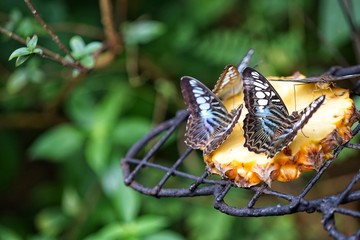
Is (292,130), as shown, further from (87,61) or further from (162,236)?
(162,236)

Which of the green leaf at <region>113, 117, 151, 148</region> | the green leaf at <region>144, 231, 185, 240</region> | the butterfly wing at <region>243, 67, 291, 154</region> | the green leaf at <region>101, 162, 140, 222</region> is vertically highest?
the green leaf at <region>113, 117, 151, 148</region>

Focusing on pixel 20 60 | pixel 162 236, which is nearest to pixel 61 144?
pixel 162 236

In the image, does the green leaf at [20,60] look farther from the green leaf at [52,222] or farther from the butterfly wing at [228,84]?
the green leaf at [52,222]

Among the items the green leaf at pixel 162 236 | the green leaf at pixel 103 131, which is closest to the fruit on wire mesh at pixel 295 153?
the green leaf at pixel 162 236

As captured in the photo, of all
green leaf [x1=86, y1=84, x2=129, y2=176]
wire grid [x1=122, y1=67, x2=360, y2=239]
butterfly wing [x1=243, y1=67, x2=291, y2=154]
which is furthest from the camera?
green leaf [x1=86, y1=84, x2=129, y2=176]

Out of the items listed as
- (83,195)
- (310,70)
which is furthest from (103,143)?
(310,70)

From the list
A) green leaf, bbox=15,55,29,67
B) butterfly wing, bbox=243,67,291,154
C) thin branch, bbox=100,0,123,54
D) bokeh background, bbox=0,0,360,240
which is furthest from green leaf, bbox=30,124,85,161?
butterfly wing, bbox=243,67,291,154

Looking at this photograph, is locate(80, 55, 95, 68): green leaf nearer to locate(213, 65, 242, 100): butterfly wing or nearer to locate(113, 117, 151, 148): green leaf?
locate(213, 65, 242, 100): butterfly wing

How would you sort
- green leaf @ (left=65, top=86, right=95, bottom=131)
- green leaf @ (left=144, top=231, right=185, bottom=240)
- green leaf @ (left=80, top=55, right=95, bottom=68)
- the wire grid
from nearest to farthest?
the wire grid, green leaf @ (left=80, top=55, right=95, bottom=68), green leaf @ (left=144, top=231, right=185, bottom=240), green leaf @ (left=65, top=86, right=95, bottom=131)
